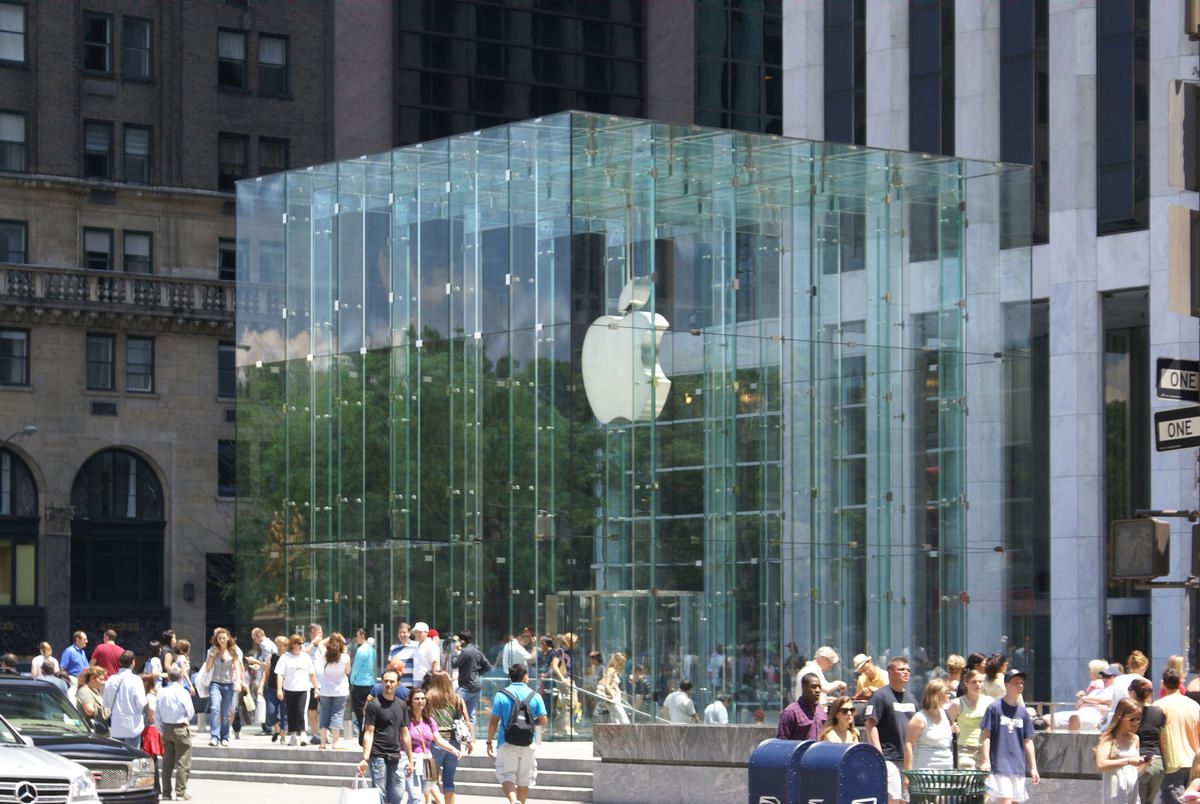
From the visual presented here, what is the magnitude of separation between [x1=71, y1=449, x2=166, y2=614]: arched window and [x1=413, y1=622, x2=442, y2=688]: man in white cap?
118 ft

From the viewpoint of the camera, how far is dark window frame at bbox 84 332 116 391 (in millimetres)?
62781

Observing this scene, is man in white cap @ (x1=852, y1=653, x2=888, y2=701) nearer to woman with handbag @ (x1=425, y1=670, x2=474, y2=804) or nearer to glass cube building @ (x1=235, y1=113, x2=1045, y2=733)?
woman with handbag @ (x1=425, y1=670, x2=474, y2=804)

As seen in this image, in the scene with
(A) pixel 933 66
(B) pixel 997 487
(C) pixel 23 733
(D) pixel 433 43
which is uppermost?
(D) pixel 433 43

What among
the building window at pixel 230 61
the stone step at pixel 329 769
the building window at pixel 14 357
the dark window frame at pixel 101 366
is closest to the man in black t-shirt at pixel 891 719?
the stone step at pixel 329 769

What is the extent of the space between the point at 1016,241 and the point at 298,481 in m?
13.3

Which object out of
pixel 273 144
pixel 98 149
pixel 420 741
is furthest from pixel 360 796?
pixel 273 144

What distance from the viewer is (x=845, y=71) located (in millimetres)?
50406

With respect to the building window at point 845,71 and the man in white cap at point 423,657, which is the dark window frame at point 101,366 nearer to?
the building window at point 845,71

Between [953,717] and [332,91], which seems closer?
[953,717]

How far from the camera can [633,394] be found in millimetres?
31234

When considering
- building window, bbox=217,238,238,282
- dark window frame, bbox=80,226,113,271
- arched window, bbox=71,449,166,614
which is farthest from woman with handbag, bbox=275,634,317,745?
building window, bbox=217,238,238,282

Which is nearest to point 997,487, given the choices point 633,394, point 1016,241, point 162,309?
point 1016,241

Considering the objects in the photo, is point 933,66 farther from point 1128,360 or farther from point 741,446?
point 741,446

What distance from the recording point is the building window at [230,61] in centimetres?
6600
